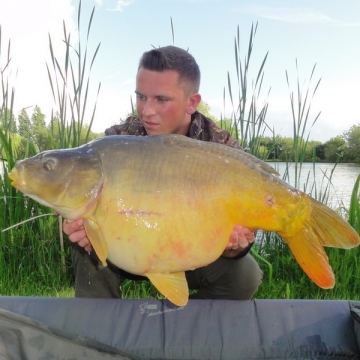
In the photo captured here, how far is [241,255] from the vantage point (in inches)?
58.4

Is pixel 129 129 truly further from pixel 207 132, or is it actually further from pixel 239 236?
pixel 239 236

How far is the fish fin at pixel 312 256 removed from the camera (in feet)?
3.54

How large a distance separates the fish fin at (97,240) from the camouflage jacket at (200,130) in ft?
2.37

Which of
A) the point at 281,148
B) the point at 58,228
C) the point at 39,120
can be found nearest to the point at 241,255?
the point at 58,228

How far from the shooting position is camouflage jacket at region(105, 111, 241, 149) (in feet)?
5.56

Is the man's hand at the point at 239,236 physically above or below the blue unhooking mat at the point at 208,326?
above

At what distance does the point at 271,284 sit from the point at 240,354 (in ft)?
2.11

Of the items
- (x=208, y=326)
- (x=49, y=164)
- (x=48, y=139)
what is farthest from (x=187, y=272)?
(x=48, y=139)

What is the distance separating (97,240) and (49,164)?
0.20m

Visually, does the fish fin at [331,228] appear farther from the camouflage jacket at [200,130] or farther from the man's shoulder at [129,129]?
the man's shoulder at [129,129]

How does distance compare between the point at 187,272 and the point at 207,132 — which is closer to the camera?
the point at 187,272

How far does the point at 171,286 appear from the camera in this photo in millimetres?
1081

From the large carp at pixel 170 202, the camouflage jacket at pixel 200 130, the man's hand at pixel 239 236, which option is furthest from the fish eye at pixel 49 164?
the camouflage jacket at pixel 200 130

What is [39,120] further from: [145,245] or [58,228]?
[145,245]
